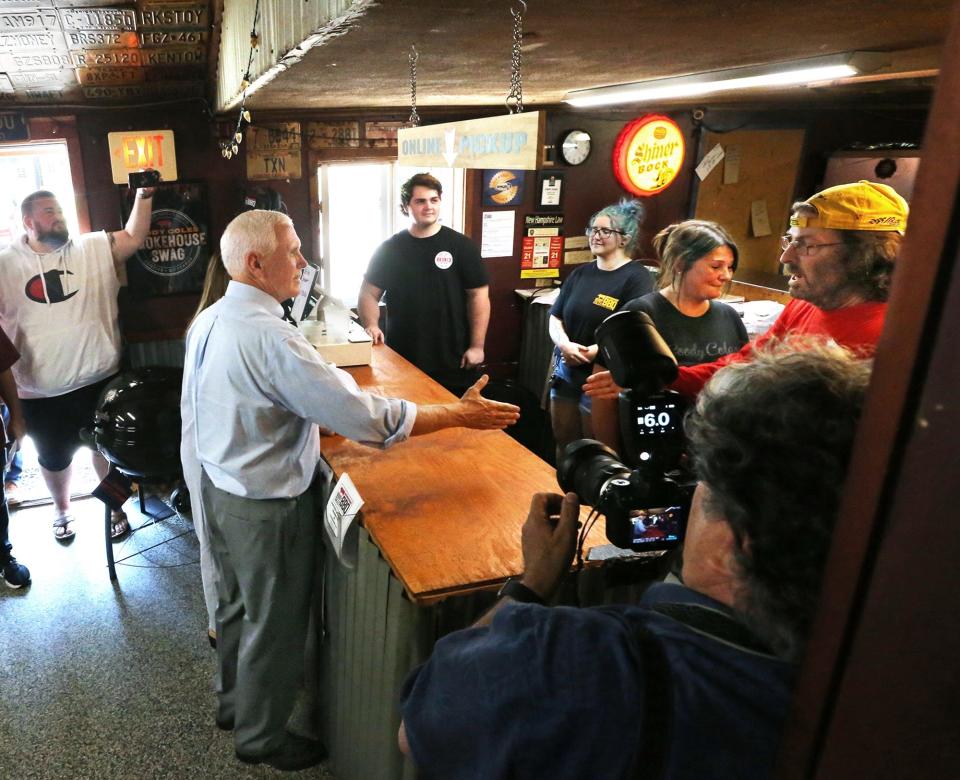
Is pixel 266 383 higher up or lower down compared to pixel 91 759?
higher up

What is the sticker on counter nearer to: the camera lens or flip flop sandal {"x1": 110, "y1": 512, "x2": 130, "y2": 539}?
the camera lens

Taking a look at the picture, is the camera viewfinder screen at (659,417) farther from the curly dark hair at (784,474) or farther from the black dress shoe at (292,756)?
the black dress shoe at (292,756)

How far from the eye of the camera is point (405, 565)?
62.0 inches

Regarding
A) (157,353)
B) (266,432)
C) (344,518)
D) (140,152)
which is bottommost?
(157,353)

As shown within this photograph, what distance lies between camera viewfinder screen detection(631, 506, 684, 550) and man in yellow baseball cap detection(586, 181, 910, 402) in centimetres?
87

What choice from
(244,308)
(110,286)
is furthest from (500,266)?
(244,308)

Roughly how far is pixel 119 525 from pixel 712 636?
366cm

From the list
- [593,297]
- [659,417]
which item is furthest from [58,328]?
[659,417]

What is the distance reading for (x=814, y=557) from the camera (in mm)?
677

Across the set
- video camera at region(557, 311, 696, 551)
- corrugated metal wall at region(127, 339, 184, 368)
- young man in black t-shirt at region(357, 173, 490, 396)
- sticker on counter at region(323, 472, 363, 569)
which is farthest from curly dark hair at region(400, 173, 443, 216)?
video camera at region(557, 311, 696, 551)

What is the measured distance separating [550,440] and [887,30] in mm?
2382

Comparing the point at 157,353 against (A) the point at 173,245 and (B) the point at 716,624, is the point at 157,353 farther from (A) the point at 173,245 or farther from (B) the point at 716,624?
(B) the point at 716,624

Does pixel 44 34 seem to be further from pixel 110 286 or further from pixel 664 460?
pixel 664 460

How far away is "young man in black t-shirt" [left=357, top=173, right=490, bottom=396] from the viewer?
3795mm
